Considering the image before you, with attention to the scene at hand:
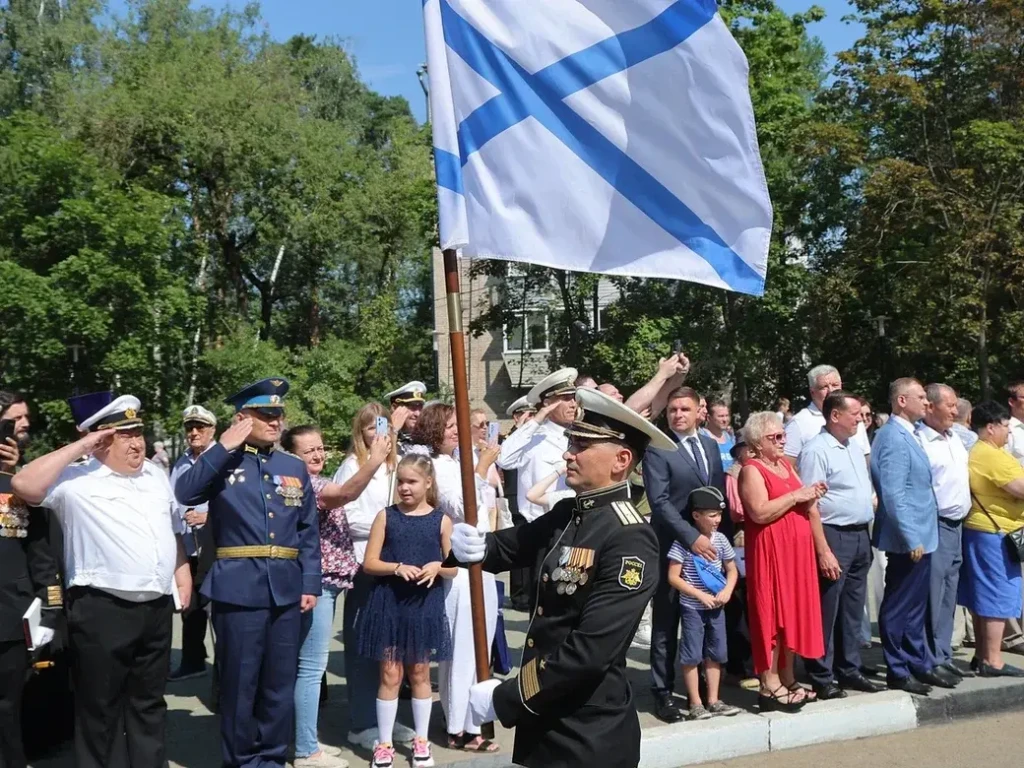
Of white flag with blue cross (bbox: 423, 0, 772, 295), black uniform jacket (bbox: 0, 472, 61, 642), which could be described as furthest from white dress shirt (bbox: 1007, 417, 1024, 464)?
black uniform jacket (bbox: 0, 472, 61, 642)

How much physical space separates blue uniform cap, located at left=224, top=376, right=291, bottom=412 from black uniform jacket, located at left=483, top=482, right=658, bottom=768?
260 cm

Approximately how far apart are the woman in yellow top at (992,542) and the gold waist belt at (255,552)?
519 centimetres

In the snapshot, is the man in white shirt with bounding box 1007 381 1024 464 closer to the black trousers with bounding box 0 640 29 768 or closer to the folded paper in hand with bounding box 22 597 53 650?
the folded paper in hand with bounding box 22 597 53 650

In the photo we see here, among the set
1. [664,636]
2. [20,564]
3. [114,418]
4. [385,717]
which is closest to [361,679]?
[385,717]

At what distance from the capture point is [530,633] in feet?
12.7

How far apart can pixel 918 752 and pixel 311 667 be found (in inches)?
146

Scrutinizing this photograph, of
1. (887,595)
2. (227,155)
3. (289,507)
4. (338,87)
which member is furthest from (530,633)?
(338,87)

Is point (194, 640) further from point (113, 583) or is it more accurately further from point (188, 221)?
point (188, 221)

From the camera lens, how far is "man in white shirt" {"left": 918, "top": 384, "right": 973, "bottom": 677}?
8078 mm

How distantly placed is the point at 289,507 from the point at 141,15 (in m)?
35.3

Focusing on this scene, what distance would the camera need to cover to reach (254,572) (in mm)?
5867

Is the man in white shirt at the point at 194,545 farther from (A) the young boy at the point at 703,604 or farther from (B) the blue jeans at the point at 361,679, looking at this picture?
(A) the young boy at the point at 703,604

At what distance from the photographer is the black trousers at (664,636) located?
7.25 meters

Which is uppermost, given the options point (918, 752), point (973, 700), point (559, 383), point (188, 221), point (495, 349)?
point (188, 221)
